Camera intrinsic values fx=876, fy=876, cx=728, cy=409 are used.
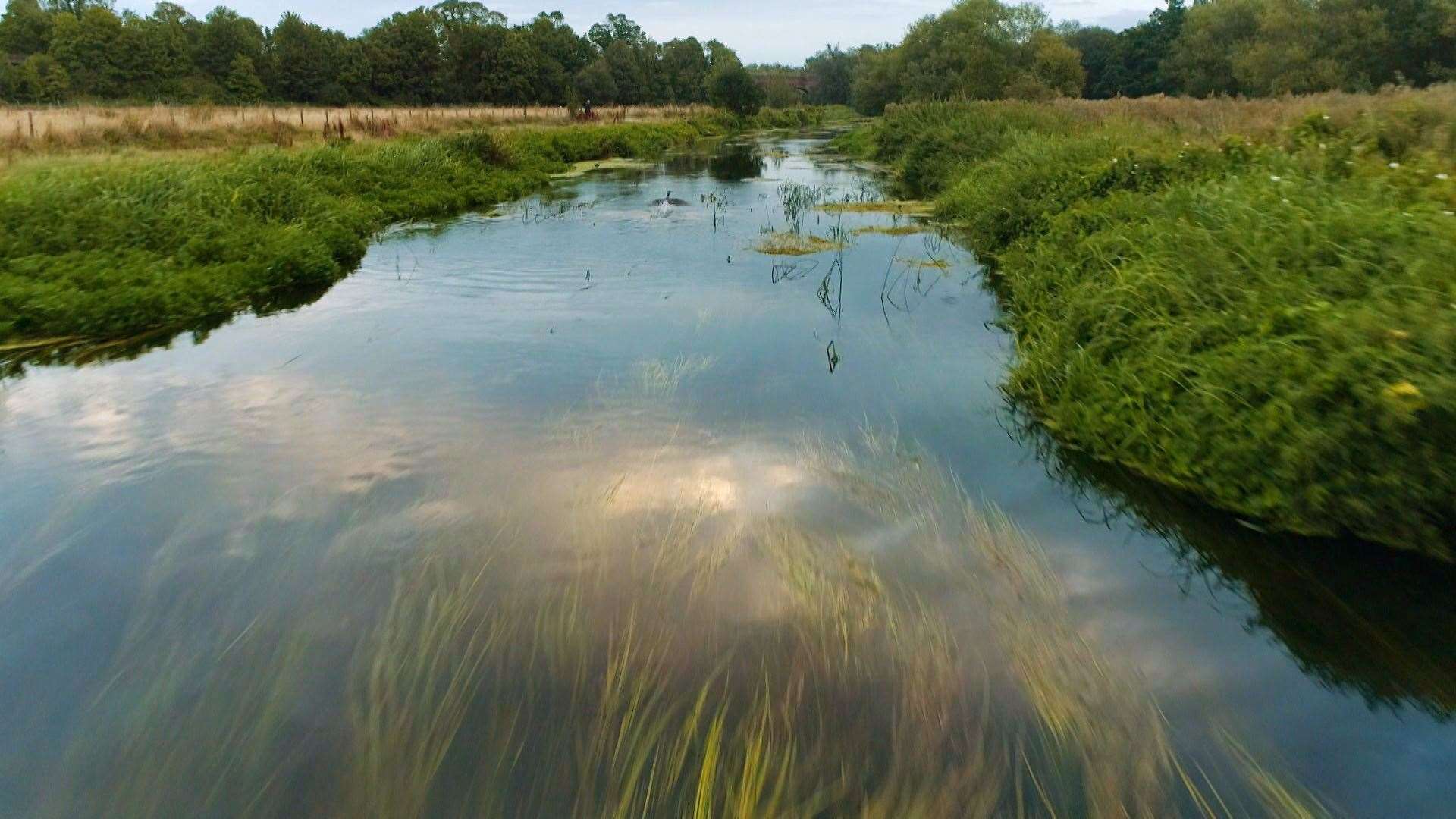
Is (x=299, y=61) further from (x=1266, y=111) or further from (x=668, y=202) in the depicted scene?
(x=1266, y=111)

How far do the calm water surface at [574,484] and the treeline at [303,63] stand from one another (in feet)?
146

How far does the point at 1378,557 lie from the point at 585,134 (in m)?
29.8

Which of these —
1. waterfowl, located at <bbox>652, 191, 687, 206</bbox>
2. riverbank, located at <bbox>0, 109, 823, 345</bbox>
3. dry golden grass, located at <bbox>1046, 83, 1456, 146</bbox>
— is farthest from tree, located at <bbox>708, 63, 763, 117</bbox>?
riverbank, located at <bbox>0, 109, 823, 345</bbox>

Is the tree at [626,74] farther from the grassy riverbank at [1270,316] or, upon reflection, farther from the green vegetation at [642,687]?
the green vegetation at [642,687]

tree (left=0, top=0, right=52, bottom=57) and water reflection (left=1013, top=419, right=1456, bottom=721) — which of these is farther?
tree (left=0, top=0, right=52, bottom=57)

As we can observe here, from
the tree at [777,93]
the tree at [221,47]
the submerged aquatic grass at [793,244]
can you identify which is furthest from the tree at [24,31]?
the submerged aquatic grass at [793,244]

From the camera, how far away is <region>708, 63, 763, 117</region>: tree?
57969mm

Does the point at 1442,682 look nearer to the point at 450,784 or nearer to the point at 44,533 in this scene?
the point at 450,784

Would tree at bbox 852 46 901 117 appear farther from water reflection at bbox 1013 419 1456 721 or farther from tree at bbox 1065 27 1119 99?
water reflection at bbox 1013 419 1456 721

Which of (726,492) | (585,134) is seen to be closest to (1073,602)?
(726,492)

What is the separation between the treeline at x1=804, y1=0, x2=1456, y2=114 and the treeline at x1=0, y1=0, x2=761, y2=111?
14.2 meters

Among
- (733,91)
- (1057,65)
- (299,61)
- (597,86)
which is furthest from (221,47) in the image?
(1057,65)

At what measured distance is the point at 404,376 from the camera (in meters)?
7.00

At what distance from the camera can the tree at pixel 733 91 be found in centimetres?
5797
